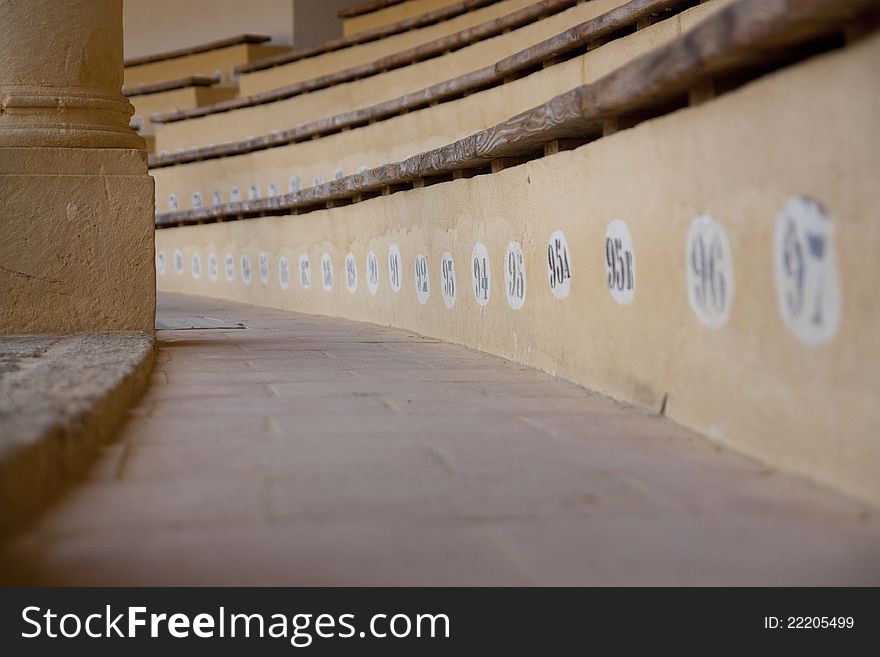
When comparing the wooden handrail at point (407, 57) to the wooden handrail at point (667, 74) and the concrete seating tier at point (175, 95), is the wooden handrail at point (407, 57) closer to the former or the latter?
the concrete seating tier at point (175, 95)

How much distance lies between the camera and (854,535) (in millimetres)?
1594

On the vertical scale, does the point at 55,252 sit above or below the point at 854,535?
above

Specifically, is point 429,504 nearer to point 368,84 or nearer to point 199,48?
point 368,84

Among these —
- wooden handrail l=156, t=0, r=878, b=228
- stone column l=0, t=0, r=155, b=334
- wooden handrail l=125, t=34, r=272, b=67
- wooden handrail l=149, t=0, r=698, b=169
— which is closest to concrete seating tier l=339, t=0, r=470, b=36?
wooden handrail l=125, t=34, r=272, b=67

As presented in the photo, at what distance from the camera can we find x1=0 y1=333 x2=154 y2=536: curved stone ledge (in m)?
1.77

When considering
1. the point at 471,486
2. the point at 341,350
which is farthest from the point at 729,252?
the point at 341,350

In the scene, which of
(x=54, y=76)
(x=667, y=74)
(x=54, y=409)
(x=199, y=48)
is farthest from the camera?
(x=199, y=48)

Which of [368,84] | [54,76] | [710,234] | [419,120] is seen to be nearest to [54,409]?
[710,234]

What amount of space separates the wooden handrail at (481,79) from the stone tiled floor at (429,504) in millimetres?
3103

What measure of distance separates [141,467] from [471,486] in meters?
0.67

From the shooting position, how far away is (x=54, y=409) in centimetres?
218

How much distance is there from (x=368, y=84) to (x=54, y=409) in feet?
26.4
